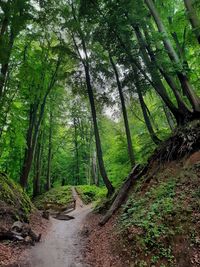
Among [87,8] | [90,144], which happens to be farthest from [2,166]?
[87,8]

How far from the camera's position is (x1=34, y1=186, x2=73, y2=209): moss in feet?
62.9

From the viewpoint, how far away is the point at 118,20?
9.67 metres

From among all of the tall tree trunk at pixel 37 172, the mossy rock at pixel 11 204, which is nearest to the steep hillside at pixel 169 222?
the mossy rock at pixel 11 204

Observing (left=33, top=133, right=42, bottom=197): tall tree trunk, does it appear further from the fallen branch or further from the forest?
the fallen branch

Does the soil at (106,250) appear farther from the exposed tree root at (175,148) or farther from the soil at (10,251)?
the soil at (10,251)

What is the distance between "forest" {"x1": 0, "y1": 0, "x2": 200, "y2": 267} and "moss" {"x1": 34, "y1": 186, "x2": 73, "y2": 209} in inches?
3.6

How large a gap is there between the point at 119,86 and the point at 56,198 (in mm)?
11922

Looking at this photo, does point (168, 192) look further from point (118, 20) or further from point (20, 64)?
point (20, 64)

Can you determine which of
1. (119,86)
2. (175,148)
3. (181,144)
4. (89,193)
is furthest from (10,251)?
(89,193)

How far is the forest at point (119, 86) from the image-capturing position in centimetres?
755

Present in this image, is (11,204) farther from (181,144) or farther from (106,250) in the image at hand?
(181,144)

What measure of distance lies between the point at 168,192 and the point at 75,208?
1308 cm

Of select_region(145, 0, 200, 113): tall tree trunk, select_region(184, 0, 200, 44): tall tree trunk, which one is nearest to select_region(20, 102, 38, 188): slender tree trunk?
select_region(145, 0, 200, 113): tall tree trunk

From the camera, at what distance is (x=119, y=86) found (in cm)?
1394
